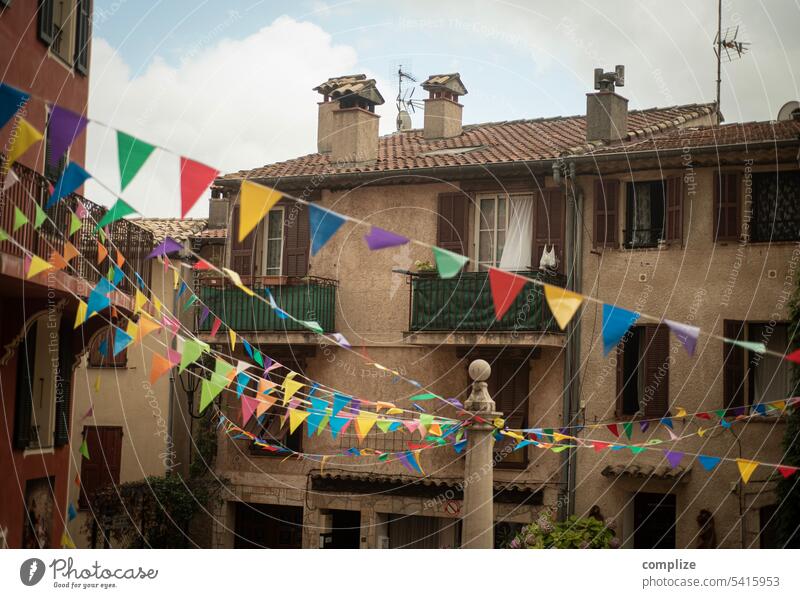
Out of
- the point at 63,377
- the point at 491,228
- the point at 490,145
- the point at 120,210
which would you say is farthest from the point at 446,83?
the point at 120,210

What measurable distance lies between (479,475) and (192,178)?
11.6 feet

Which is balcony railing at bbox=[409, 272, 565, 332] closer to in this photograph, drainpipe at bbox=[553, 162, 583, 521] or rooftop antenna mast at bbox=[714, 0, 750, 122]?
drainpipe at bbox=[553, 162, 583, 521]

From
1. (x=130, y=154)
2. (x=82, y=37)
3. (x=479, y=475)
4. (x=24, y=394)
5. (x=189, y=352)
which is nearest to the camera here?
(x=130, y=154)

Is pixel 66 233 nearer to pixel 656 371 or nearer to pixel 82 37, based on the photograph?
pixel 82 37

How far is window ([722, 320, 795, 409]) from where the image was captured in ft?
37.7

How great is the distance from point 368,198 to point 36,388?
5386 mm

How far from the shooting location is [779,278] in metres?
11.5

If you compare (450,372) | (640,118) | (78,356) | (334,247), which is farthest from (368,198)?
(78,356)

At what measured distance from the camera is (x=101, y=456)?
1644 centimetres

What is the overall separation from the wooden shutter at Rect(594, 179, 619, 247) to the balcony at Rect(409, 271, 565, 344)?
618 millimetres

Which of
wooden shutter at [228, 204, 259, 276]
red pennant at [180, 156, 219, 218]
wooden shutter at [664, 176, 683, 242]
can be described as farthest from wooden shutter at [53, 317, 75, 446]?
wooden shutter at [664, 176, 683, 242]

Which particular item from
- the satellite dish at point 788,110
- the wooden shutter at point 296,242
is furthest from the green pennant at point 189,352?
the satellite dish at point 788,110

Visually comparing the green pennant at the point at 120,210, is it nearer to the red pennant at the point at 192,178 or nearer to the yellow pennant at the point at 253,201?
the red pennant at the point at 192,178

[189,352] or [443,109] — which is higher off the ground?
[443,109]
